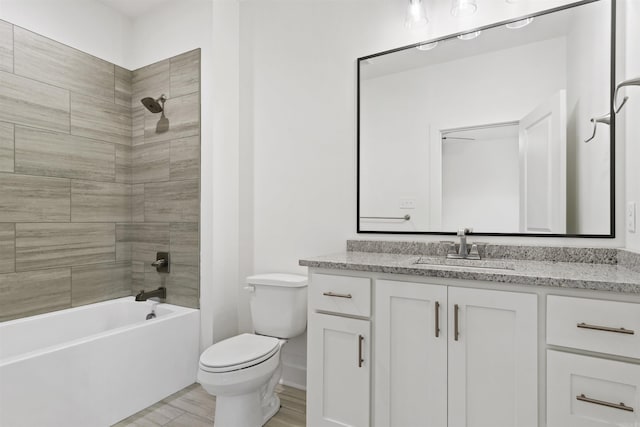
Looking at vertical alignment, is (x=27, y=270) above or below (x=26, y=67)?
below

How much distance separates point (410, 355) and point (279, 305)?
90 centimetres

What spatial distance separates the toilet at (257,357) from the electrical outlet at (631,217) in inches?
61.2

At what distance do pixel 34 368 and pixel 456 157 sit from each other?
91.5 inches

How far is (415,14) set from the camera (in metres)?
1.87

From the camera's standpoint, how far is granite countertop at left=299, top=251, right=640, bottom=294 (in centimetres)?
112

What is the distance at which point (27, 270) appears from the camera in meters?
2.19

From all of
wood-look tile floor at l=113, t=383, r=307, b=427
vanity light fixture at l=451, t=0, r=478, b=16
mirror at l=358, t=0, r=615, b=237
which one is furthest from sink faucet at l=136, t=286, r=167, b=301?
vanity light fixture at l=451, t=0, r=478, b=16

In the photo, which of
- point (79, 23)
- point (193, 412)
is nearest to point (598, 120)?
point (193, 412)

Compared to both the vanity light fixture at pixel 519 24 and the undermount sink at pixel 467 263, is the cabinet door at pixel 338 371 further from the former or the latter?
the vanity light fixture at pixel 519 24

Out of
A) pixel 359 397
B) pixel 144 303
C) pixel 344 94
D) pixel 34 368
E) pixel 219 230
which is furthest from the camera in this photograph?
pixel 144 303

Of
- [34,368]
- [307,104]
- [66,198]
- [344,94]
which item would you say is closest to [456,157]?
[344,94]

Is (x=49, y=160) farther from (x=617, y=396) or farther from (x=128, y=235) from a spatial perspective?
(x=617, y=396)

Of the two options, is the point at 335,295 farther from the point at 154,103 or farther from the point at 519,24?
the point at 154,103

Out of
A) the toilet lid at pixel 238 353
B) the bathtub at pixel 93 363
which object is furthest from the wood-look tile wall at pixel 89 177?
the toilet lid at pixel 238 353
